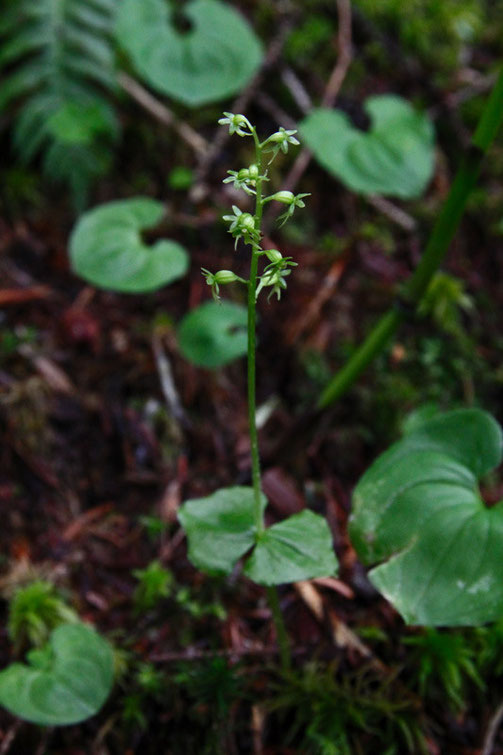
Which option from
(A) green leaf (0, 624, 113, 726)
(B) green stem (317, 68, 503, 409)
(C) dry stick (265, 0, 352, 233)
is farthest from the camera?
(C) dry stick (265, 0, 352, 233)

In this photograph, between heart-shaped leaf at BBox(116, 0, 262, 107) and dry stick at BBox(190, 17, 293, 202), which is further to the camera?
dry stick at BBox(190, 17, 293, 202)

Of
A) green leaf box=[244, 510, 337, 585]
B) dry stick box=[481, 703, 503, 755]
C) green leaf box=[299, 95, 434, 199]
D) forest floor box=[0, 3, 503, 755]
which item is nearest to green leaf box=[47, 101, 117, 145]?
forest floor box=[0, 3, 503, 755]

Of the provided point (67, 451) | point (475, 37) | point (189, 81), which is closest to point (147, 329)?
point (67, 451)

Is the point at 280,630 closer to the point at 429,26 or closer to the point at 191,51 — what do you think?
the point at 191,51

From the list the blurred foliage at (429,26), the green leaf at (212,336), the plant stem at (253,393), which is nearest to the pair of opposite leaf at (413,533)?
the plant stem at (253,393)

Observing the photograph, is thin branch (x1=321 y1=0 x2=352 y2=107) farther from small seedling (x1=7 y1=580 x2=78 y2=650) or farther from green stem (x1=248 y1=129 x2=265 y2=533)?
small seedling (x1=7 y1=580 x2=78 y2=650)

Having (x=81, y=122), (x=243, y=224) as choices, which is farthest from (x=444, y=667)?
(x=81, y=122)
